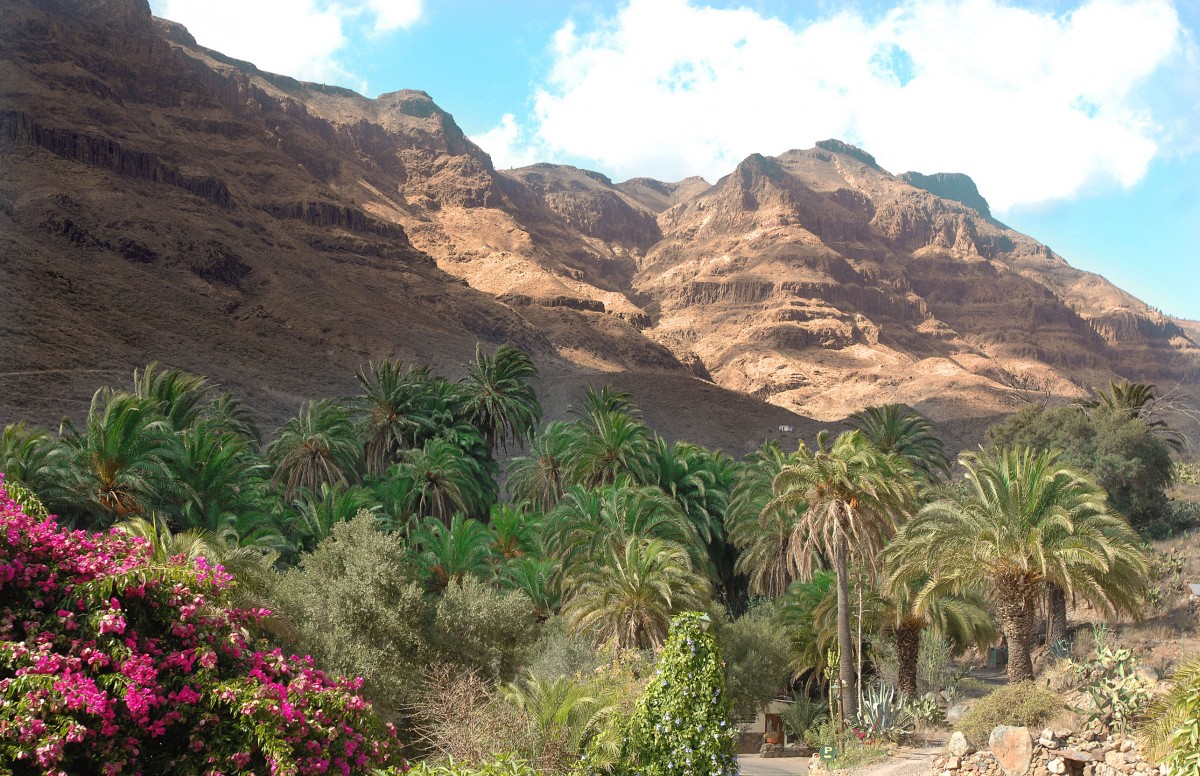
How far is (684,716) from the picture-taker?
1323 centimetres

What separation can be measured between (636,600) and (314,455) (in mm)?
17552

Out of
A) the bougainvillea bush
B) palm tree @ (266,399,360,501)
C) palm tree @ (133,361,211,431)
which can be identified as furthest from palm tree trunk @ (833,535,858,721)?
palm tree @ (133,361,211,431)

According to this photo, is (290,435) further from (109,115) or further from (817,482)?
(109,115)

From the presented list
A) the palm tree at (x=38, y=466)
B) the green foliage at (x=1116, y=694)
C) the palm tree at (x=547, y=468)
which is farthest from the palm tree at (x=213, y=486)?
the green foliage at (x=1116, y=694)

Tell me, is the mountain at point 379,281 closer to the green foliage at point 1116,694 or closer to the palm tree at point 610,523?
the palm tree at point 610,523

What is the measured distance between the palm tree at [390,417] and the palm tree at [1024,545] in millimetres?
24796

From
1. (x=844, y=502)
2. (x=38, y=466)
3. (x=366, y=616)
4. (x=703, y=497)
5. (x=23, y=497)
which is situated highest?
(x=38, y=466)

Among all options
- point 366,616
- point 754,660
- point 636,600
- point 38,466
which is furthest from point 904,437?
point 38,466

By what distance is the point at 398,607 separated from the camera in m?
19.2

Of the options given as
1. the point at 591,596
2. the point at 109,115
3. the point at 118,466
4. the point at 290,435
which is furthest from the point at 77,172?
the point at 591,596

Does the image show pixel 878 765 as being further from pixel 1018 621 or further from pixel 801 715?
pixel 801 715

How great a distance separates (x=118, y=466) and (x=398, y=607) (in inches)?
379

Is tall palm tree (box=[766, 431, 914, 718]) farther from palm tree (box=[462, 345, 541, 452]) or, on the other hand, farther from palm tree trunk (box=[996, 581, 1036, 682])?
palm tree (box=[462, 345, 541, 452])

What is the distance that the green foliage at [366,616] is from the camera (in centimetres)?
1794
